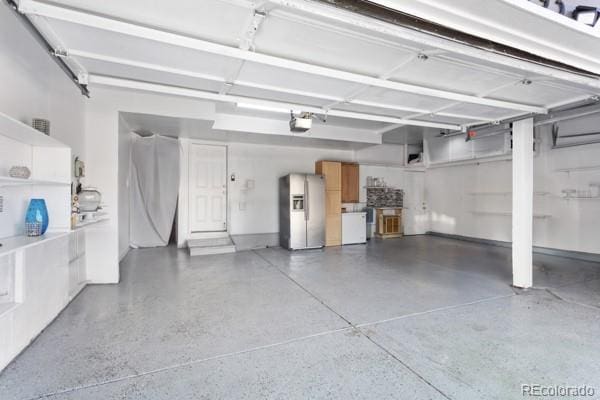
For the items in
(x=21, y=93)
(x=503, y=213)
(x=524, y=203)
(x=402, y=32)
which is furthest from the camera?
Result: (x=503, y=213)

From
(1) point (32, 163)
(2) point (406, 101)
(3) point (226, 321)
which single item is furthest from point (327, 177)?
(1) point (32, 163)

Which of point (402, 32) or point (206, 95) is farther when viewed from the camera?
point (206, 95)

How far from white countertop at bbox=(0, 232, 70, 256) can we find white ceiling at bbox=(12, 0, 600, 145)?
5.02 feet

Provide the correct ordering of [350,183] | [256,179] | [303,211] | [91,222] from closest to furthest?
1. [91,222]
2. [303,211]
3. [256,179]
4. [350,183]

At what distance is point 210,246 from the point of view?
598 centimetres

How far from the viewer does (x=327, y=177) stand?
7105 millimetres

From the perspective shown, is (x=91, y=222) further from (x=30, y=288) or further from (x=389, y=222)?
(x=389, y=222)

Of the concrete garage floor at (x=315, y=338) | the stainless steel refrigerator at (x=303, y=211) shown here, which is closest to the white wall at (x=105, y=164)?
the concrete garage floor at (x=315, y=338)

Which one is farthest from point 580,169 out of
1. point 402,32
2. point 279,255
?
point 279,255

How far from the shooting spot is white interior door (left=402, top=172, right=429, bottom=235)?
902 cm

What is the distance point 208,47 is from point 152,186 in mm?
4742

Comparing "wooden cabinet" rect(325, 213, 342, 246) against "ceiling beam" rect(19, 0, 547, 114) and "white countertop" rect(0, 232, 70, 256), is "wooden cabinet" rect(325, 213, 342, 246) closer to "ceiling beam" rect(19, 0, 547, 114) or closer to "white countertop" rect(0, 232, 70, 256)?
"ceiling beam" rect(19, 0, 547, 114)

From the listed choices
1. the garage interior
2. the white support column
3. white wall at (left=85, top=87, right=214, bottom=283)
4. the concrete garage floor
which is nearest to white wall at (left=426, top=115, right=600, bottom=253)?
the garage interior

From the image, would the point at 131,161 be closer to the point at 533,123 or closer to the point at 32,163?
the point at 32,163
